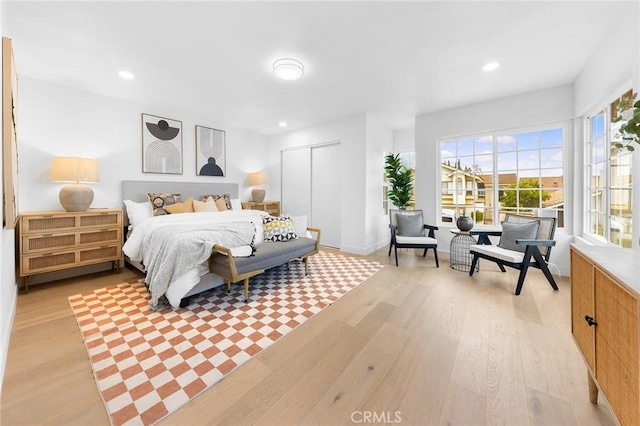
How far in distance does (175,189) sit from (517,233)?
5.24 m

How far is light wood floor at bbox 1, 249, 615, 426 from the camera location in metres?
1.24

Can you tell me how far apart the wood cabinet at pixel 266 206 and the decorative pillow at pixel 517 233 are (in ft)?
13.8

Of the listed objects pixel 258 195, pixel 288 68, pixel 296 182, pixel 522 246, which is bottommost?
pixel 522 246

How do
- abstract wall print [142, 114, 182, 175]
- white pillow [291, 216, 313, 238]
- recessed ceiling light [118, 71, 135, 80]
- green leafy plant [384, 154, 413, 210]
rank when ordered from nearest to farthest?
1. recessed ceiling light [118, 71, 135, 80]
2. white pillow [291, 216, 313, 238]
3. abstract wall print [142, 114, 182, 175]
4. green leafy plant [384, 154, 413, 210]

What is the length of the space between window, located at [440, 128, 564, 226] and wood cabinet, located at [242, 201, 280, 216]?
344 cm

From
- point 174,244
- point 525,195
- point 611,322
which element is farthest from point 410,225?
point 174,244

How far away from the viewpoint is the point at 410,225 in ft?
13.6

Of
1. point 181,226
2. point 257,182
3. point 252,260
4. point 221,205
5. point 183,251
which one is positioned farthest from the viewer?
point 257,182

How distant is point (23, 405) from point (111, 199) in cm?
312

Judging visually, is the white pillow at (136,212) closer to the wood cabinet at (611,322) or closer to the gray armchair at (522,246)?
the wood cabinet at (611,322)

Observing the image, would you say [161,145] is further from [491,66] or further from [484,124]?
[484,124]

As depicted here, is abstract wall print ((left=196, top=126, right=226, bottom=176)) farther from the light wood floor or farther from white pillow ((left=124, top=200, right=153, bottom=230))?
the light wood floor

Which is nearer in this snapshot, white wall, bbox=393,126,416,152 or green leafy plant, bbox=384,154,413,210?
green leafy plant, bbox=384,154,413,210

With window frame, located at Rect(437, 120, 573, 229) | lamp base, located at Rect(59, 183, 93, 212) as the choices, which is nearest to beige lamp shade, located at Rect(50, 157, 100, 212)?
lamp base, located at Rect(59, 183, 93, 212)
